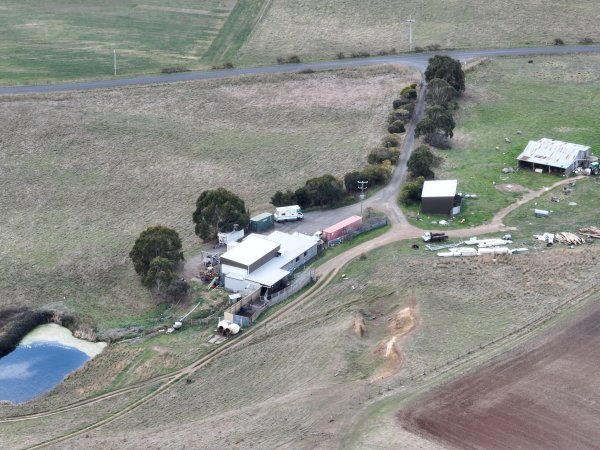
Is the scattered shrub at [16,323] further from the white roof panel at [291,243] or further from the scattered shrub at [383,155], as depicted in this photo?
the scattered shrub at [383,155]

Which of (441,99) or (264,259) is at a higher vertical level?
(441,99)

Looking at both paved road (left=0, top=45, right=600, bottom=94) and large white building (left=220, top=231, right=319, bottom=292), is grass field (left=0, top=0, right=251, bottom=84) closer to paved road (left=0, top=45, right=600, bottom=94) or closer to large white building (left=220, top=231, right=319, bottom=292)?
paved road (left=0, top=45, right=600, bottom=94)

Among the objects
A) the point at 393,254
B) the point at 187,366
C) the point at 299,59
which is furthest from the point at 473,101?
the point at 187,366

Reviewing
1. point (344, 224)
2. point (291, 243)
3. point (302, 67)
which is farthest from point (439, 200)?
point (302, 67)

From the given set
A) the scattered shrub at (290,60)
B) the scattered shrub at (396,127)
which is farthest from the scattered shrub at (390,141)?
the scattered shrub at (290,60)

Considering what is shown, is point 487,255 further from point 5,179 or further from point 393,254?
point 5,179

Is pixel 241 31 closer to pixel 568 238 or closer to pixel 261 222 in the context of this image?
pixel 261 222
